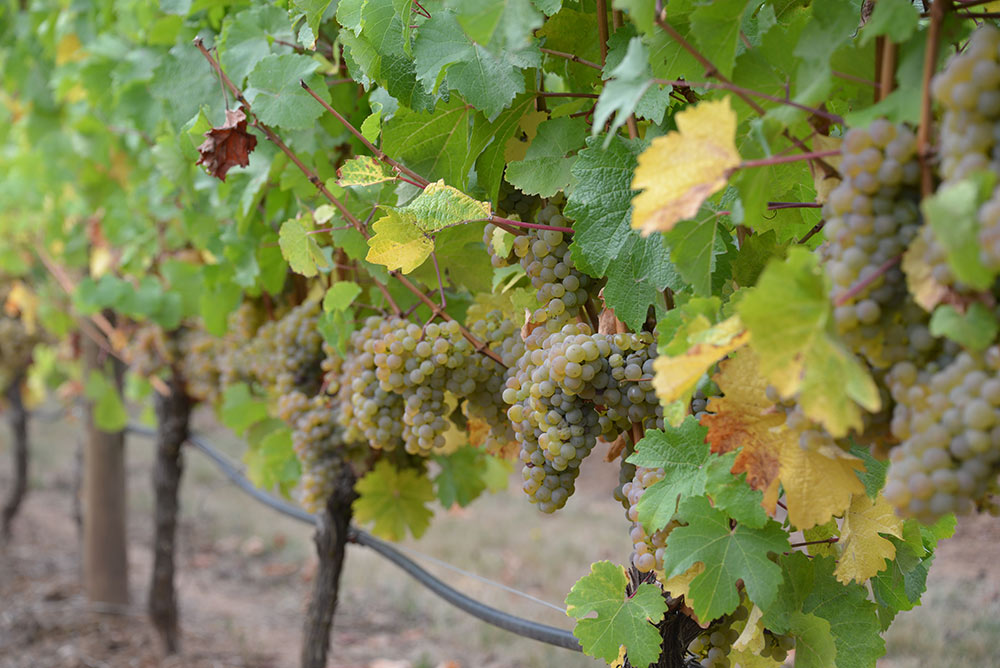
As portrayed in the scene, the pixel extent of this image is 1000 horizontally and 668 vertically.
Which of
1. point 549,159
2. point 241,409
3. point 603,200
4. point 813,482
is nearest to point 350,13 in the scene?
point 549,159

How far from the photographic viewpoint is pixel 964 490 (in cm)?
60

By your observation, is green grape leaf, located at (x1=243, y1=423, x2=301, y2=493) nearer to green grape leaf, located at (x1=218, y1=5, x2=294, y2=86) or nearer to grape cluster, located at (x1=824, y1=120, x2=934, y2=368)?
green grape leaf, located at (x1=218, y1=5, x2=294, y2=86)

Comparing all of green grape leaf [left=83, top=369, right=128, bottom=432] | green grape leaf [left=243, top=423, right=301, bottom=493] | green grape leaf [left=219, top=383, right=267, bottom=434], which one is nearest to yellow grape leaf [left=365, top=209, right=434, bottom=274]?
green grape leaf [left=243, top=423, right=301, bottom=493]

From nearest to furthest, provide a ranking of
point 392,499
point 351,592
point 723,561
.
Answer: point 723,561, point 392,499, point 351,592

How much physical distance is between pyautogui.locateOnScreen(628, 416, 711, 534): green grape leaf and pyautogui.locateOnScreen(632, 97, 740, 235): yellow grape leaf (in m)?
0.32

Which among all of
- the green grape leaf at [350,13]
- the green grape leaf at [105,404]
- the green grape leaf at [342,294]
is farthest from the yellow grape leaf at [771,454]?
the green grape leaf at [105,404]

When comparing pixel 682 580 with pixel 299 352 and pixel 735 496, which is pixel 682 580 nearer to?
pixel 735 496

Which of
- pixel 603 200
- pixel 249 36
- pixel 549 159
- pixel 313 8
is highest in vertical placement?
pixel 249 36

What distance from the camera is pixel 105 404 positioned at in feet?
12.5

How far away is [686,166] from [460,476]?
148 centimetres

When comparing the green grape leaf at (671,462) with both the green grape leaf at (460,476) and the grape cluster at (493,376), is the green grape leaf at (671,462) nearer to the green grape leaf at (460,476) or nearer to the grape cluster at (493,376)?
the grape cluster at (493,376)

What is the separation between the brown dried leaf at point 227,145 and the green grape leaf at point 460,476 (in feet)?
3.28

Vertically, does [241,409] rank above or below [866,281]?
above

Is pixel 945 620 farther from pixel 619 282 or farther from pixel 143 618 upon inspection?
pixel 143 618
